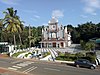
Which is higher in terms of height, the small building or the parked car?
the small building

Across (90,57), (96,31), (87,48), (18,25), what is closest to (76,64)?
(90,57)

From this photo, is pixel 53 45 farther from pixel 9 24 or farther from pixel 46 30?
pixel 9 24

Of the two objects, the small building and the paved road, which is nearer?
the paved road

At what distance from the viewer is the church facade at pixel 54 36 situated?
71.5 metres

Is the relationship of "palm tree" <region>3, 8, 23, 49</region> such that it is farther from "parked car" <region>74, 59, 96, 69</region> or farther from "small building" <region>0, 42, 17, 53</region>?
"parked car" <region>74, 59, 96, 69</region>

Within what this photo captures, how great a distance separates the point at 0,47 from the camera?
210 feet

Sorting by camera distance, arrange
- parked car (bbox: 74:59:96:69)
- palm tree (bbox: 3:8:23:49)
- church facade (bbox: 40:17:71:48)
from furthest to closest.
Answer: church facade (bbox: 40:17:71:48)
palm tree (bbox: 3:8:23:49)
parked car (bbox: 74:59:96:69)

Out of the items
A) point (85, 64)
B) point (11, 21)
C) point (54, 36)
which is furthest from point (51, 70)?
point (54, 36)

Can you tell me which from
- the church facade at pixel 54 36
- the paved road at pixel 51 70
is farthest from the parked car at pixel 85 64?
the church facade at pixel 54 36

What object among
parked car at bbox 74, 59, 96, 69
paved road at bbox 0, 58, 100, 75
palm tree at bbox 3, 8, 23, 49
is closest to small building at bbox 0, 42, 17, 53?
palm tree at bbox 3, 8, 23, 49

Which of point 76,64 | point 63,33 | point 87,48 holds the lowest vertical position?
point 76,64

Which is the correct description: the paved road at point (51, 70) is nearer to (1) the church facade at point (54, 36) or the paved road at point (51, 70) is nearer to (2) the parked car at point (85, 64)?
(2) the parked car at point (85, 64)

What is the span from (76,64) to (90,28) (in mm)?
56908

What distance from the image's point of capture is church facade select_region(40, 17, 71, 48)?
71.5 metres
